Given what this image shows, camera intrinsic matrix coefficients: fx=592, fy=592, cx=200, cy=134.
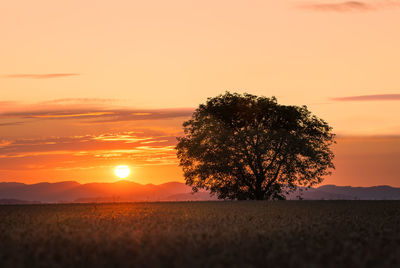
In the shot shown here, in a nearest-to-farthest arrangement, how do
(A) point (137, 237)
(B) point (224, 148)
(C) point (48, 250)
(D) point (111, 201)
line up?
(C) point (48, 250) < (A) point (137, 237) < (D) point (111, 201) < (B) point (224, 148)

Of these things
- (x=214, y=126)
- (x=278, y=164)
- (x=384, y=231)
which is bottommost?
(x=384, y=231)

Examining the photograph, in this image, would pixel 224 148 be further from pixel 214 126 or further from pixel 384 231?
pixel 384 231

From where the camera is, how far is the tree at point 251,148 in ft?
176

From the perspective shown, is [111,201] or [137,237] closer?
[137,237]

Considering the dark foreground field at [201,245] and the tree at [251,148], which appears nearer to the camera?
the dark foreground field at [201,245]

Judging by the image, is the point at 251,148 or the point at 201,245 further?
the point at 251,148

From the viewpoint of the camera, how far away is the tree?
5375cm

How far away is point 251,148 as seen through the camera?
177ft

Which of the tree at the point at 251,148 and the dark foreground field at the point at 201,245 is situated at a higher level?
the tree at the point at 251,148

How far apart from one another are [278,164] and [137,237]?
1611 inches

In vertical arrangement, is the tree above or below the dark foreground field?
above

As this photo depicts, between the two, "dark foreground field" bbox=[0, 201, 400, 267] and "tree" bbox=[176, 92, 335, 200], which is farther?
→ "tree" bbox=[176, 92, 335, 200]

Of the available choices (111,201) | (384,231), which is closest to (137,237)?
(384,231)

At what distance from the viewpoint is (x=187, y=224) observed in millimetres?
20359
